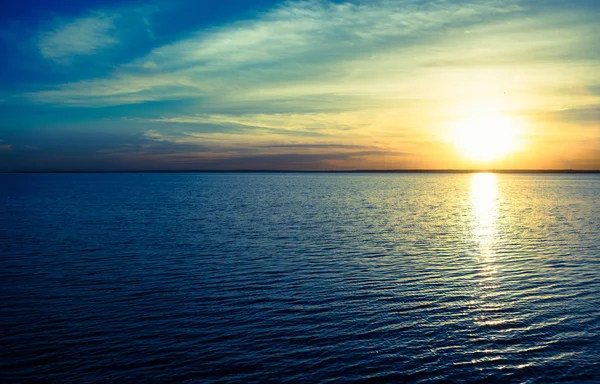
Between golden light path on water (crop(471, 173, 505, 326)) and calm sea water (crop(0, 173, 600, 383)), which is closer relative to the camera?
calm sea water (crop(0, 173, 600, 383))

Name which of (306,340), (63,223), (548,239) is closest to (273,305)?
(306,340)

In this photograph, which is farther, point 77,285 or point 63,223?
point 63,223

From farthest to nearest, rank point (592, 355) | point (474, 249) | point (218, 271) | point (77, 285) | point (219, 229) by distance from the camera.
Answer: point (219, 229) → point (474, 249) → point (218, 271) → point (77, 285) → point (592, 355)

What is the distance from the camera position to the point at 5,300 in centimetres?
2878

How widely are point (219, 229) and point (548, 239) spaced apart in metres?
43.2

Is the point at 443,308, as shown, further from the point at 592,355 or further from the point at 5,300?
the point at 5,300

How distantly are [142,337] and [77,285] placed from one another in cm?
1261

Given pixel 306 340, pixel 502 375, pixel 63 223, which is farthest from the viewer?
pixel 63 223

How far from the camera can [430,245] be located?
5150 cm

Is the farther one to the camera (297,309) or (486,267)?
(486,267)

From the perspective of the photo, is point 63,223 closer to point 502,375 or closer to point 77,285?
point 77,285

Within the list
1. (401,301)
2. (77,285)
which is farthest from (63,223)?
(401,301)

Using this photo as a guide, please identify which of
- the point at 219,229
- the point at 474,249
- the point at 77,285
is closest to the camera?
the point at 77,285

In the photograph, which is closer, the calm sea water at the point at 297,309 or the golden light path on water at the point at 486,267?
the calm sea water at the point at 297,309
